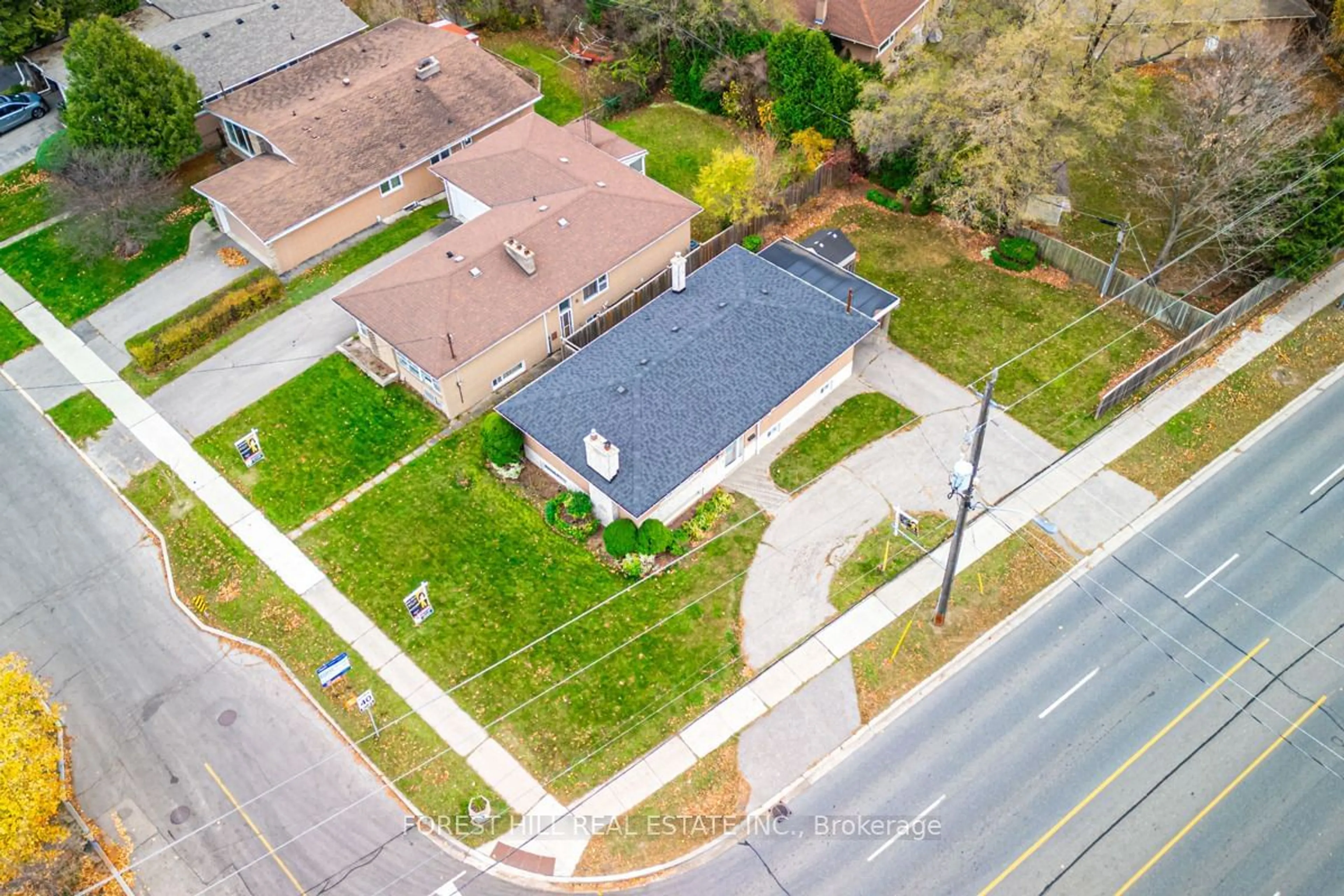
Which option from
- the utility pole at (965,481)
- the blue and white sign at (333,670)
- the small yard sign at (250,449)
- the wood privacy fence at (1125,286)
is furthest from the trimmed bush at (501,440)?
the wood privacy fence at (1125,286)

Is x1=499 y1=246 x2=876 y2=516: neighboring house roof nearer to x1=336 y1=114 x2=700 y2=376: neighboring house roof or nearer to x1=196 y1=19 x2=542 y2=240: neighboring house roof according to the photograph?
x1=336 y1=114 x2=700 y2=376: neighboring house roof

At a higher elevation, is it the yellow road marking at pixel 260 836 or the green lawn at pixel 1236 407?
the green lawn at pixel 1236 407

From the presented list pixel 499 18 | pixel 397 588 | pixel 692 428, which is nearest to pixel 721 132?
pixel 499 18

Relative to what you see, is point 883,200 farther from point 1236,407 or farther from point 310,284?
point 310,284

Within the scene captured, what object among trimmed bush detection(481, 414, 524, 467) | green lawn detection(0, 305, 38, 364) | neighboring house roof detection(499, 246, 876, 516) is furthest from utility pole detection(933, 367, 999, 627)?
green lawn detection(0, 305, 38, 364)

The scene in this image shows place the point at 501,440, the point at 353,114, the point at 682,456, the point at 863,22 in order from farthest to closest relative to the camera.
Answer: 1. the point at 863,22
2. the point at 353,114
3. the point at 501,440
4. the point at 682,456

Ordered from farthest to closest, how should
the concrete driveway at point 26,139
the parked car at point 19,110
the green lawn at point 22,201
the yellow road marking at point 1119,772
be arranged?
1. the parked car at point 19,110
2. the concrete driveway at point 26,139
3. the green lawn at point 22,201
4. the yellow road marking at point 1119,772

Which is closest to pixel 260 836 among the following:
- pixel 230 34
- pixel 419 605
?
pixel 419 605

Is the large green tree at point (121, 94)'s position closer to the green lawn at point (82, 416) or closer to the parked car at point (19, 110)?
the parked car at point (19, 110)
